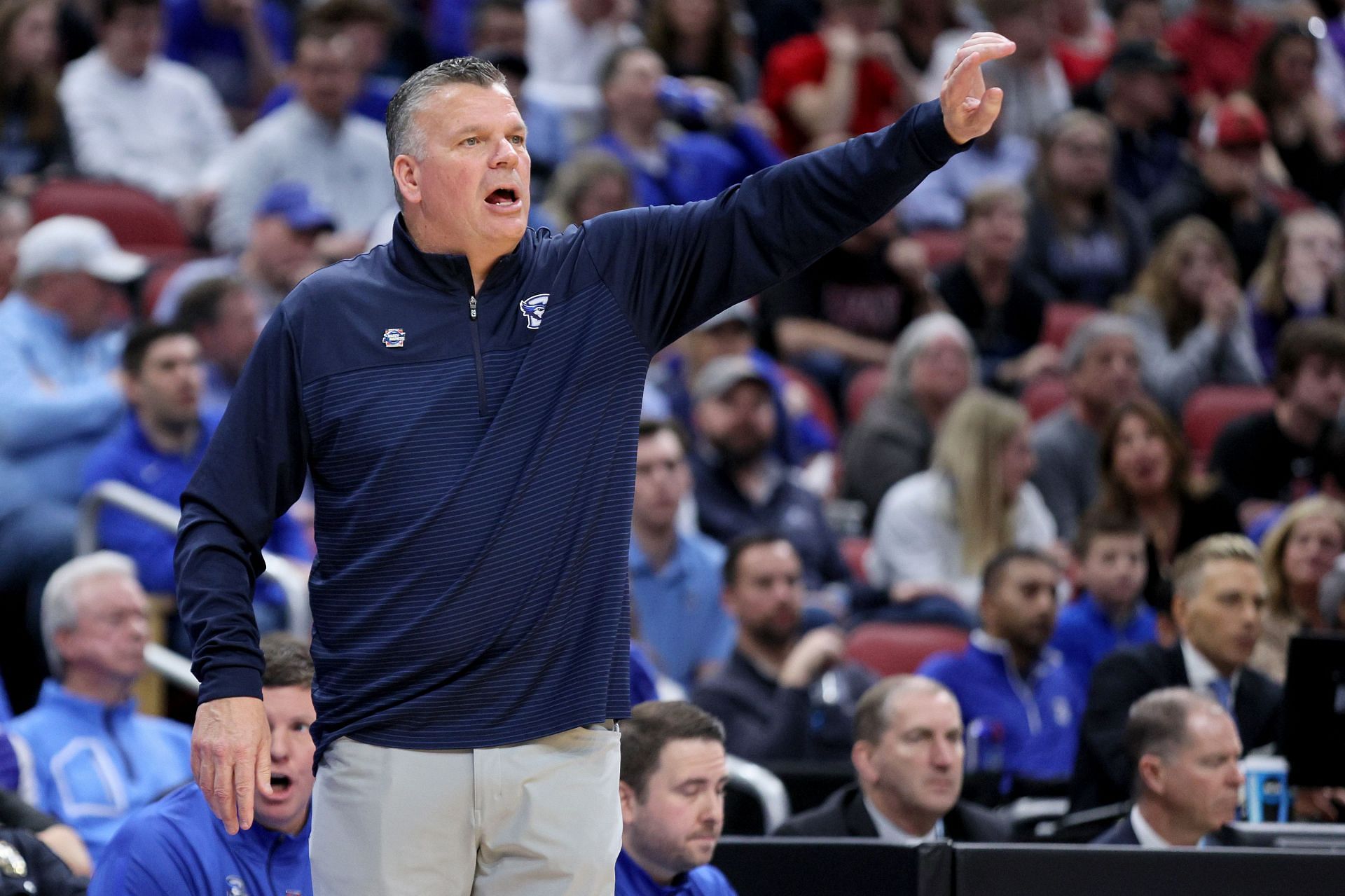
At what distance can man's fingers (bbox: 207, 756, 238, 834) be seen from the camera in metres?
2.22

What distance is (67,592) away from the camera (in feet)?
16.0

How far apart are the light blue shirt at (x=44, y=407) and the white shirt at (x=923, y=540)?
102 inches

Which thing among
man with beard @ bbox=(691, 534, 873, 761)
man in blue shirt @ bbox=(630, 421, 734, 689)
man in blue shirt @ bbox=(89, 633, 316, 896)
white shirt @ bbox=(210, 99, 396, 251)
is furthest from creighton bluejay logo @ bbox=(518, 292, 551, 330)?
white shirt @ bbox=(210, 99, 396, 251)

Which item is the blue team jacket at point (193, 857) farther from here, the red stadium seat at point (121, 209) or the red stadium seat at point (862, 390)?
the red stadium seat at point (862, 390)

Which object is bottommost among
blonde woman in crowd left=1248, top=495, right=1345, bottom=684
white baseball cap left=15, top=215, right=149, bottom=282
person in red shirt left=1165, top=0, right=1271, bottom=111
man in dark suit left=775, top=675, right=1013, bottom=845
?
man in dark suit left=775, top=675, right=1013, bottom=845

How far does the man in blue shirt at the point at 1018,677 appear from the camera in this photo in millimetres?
5637

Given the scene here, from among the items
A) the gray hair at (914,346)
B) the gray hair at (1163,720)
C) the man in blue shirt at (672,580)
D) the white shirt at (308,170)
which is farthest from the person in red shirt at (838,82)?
the gray hair at (1163,720)

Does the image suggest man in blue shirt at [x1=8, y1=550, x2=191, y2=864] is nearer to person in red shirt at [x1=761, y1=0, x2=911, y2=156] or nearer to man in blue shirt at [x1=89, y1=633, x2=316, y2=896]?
man in blue shirt at [x1=89, y1=633, x2=316, y2=896]

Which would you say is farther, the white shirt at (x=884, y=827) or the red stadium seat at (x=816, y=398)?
the red stadium seat at (x=816, y=398)

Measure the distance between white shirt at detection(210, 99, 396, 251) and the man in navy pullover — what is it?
515cm

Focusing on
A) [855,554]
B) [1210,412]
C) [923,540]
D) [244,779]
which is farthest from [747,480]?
[244,779]

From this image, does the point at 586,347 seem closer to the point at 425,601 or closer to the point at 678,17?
the point at 425,601

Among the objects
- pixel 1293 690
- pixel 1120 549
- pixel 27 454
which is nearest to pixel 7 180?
pixel 27 454

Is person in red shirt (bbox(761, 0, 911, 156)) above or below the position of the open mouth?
above
